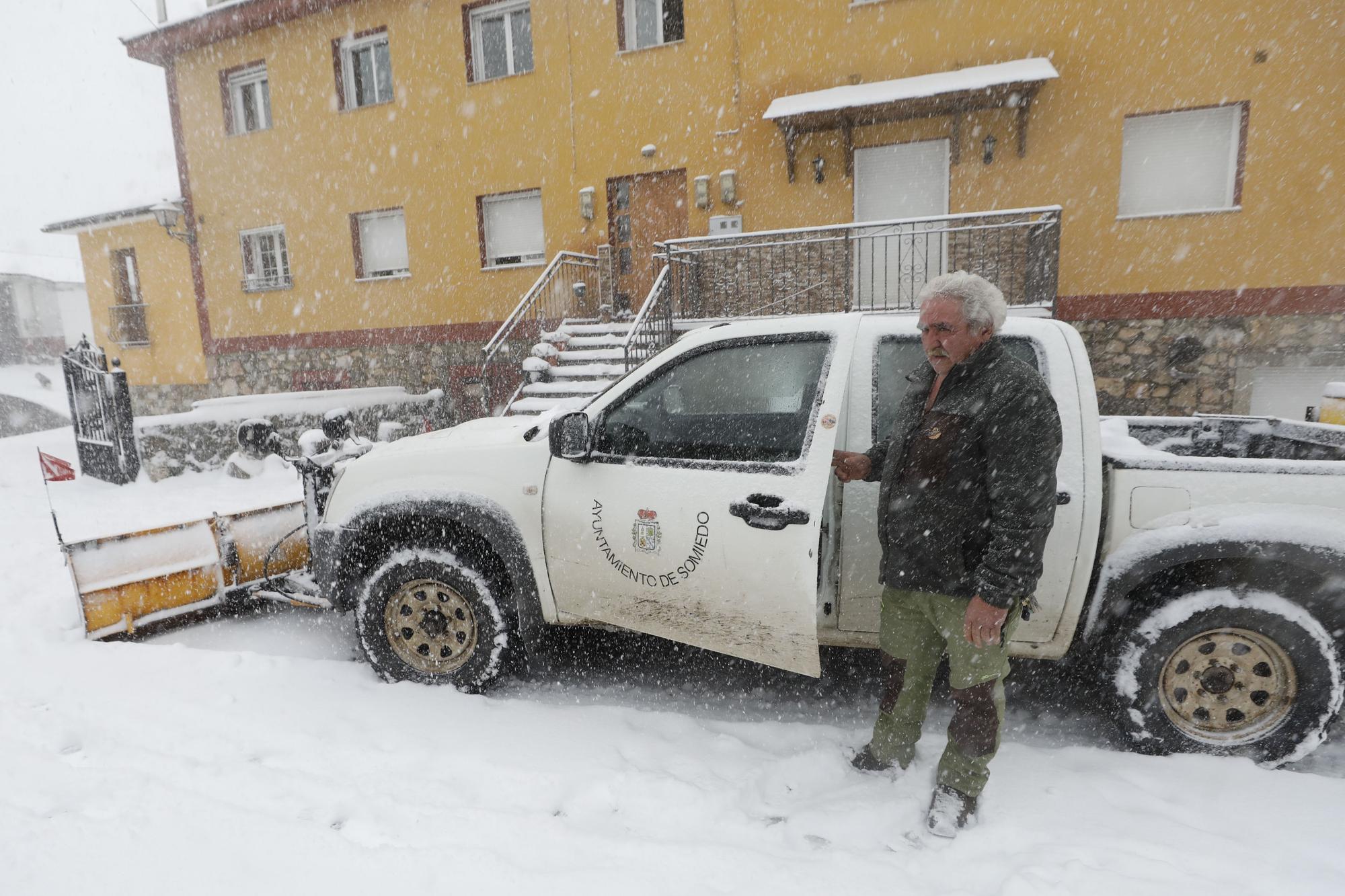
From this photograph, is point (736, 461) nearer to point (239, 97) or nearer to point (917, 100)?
point (917, 100)

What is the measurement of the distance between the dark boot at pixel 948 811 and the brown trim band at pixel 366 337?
37.1 feet

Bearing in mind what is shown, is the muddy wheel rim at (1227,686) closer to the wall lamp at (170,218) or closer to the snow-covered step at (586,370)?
the snow-covered step at (586,370)

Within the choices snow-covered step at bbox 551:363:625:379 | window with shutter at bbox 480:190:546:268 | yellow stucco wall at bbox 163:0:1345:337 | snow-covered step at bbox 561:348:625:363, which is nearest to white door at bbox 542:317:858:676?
snow-covered step at bbox 551:363:625:379

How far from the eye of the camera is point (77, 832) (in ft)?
8.10

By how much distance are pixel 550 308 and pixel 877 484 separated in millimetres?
9712

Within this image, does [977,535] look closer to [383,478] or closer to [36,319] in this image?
[383,478]

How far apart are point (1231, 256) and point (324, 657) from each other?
421 inches

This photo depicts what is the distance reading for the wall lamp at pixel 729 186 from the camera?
1048 cm

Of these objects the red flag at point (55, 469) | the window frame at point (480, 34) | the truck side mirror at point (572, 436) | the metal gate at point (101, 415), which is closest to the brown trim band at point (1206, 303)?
the truck side mirror at point (572, 436)

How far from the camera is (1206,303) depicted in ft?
28.7

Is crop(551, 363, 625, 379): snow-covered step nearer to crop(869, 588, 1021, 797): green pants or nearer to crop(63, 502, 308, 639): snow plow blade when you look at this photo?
crop(63, 502, 308, 639): snow plow blade

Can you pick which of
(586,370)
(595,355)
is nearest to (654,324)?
(595,355)

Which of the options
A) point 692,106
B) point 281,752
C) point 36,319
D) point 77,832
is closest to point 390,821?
point 281,752

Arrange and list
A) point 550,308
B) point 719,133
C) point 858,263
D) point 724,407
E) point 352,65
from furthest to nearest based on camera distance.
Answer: point 352,65 → point 550,308 → point 719,133 → point 858,263 → point 724,407
